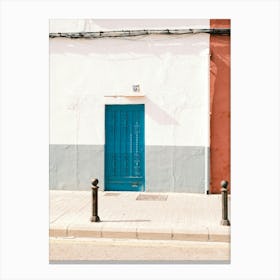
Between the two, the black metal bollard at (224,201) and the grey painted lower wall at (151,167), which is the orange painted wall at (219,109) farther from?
the black metal bollard at (224,201)

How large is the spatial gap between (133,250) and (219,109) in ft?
15.7

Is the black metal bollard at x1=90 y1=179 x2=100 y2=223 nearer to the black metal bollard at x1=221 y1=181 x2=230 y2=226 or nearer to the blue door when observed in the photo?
the black metal bollard at x1=221 y1=181 x2=230 y2=226

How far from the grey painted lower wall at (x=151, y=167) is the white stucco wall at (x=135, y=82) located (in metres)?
0.20

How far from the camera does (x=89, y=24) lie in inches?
360

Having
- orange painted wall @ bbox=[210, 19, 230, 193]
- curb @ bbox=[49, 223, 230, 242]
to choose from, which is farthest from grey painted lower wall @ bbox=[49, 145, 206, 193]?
curb @ bbox=[49, 223, 230, 242]

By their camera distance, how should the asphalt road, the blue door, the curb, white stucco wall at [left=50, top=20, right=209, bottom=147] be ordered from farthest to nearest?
the blue door < white stucco wall at [left=50, top=20, right=209, bottom=147] < the curb < the asphalt road

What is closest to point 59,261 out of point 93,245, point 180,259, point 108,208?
point 93,245

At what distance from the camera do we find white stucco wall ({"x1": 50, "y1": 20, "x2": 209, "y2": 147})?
901cm

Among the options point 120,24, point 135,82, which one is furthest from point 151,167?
point 120,24

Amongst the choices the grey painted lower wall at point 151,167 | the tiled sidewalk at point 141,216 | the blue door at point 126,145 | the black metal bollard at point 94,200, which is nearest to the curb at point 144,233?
the tiled sidewalk at point 141,216

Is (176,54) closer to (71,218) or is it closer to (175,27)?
(175,27)

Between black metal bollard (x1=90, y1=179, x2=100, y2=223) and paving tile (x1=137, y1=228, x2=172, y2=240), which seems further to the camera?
black metal bollard (x1=90, y1=179, x2=100, y2=223)

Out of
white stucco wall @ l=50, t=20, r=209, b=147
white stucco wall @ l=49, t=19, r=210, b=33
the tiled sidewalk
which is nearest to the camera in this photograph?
the tiled sidewalk

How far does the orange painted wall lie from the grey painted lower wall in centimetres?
31
